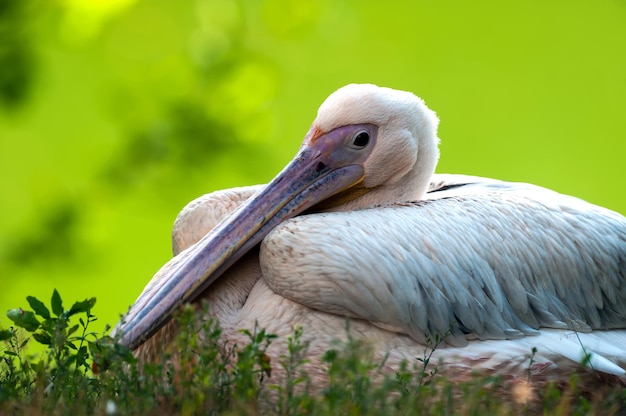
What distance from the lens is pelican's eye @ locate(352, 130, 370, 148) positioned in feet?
12.9

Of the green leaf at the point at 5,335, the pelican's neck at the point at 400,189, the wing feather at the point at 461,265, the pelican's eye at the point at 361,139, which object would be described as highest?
the pelican's eye at the point at 361,139

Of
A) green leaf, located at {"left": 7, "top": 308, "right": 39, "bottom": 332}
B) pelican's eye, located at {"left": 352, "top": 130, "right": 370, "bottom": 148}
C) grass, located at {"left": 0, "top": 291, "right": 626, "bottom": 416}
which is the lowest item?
grass, located at {"left": 0, "top": 291, "right": 626, "bottom": 416}

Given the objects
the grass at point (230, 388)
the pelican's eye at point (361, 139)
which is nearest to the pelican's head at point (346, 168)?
the pelican's eye at point (361, 139)

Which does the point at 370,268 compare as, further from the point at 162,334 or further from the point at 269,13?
the point at 269,13

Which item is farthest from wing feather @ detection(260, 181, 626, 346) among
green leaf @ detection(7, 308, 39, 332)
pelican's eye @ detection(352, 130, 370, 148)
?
green leaf @ detection(7, 308, 39, 332)

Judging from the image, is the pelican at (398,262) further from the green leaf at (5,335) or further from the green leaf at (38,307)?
the green leaf at (5,335)

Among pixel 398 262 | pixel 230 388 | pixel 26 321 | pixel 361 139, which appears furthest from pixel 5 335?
pixel 361 139

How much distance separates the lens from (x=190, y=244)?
416cm

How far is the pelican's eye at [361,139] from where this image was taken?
393 cm

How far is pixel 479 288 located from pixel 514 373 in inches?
12.7

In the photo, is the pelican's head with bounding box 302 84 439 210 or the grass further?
the pelican's head with bounding box 302 84 439 210

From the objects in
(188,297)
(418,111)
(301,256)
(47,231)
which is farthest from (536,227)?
(47,231)

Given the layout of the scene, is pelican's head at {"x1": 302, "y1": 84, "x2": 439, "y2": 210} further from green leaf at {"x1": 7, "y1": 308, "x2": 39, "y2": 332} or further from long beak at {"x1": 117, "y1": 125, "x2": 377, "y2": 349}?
green leaf at {"x1": 7, "y1": 308, "x2": 39, "y2": 332}

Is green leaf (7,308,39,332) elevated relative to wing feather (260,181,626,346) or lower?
elevated
